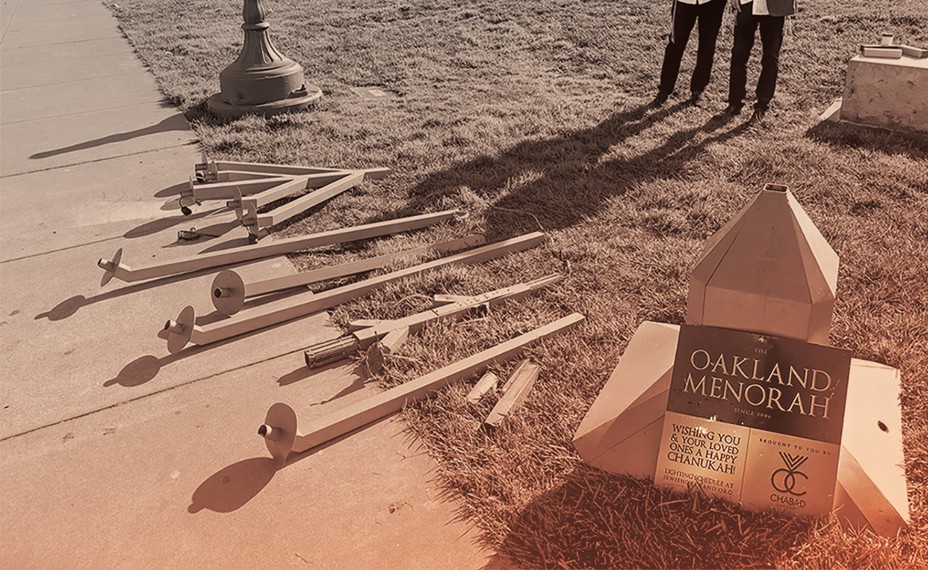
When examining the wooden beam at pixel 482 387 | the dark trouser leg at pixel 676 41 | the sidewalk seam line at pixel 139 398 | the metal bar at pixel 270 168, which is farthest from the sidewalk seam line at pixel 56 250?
the dark trouser leg at pixel 676 41

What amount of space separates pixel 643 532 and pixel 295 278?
8.01ft

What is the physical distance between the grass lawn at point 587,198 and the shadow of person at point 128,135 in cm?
Answer: 22

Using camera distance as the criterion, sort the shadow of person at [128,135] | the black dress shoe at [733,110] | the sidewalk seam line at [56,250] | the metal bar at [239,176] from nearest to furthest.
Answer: the sidewalk seam line at [56,250] → the metal bar at [239,176] → the black dress shoe at [733,110] → the shadow of person at [128,135]

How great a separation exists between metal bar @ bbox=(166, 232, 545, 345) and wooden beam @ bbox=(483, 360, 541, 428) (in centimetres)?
110

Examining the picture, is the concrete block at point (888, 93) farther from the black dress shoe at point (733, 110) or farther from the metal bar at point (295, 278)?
the metal bar at point (295, 278)

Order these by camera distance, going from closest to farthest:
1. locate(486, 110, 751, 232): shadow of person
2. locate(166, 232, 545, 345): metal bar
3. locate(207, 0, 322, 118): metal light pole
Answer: locate(166, 232, 545, 345): metal bar, locate(486, 110, 751, 232): shadow of person, locate(207, 0, 322, 118): metal light pole

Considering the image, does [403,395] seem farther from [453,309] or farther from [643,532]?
[643,532]

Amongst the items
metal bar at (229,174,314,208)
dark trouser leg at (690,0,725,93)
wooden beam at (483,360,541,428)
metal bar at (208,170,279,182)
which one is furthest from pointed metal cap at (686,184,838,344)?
dark trouser leg at (690,0,725,93)

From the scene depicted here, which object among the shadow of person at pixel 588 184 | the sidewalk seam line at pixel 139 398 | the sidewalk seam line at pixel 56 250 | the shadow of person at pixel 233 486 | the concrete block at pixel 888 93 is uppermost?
the concrete block at pixel 888 93

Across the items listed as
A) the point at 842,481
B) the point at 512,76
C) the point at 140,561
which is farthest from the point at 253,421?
the point at 512,76

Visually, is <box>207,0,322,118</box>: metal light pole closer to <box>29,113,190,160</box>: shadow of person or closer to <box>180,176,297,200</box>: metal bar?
<box>29,113,190,160</box>: shadow of person

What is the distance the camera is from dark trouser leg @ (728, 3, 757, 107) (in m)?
6.17

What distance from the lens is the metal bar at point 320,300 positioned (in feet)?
11.8

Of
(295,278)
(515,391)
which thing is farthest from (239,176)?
(515,391)
